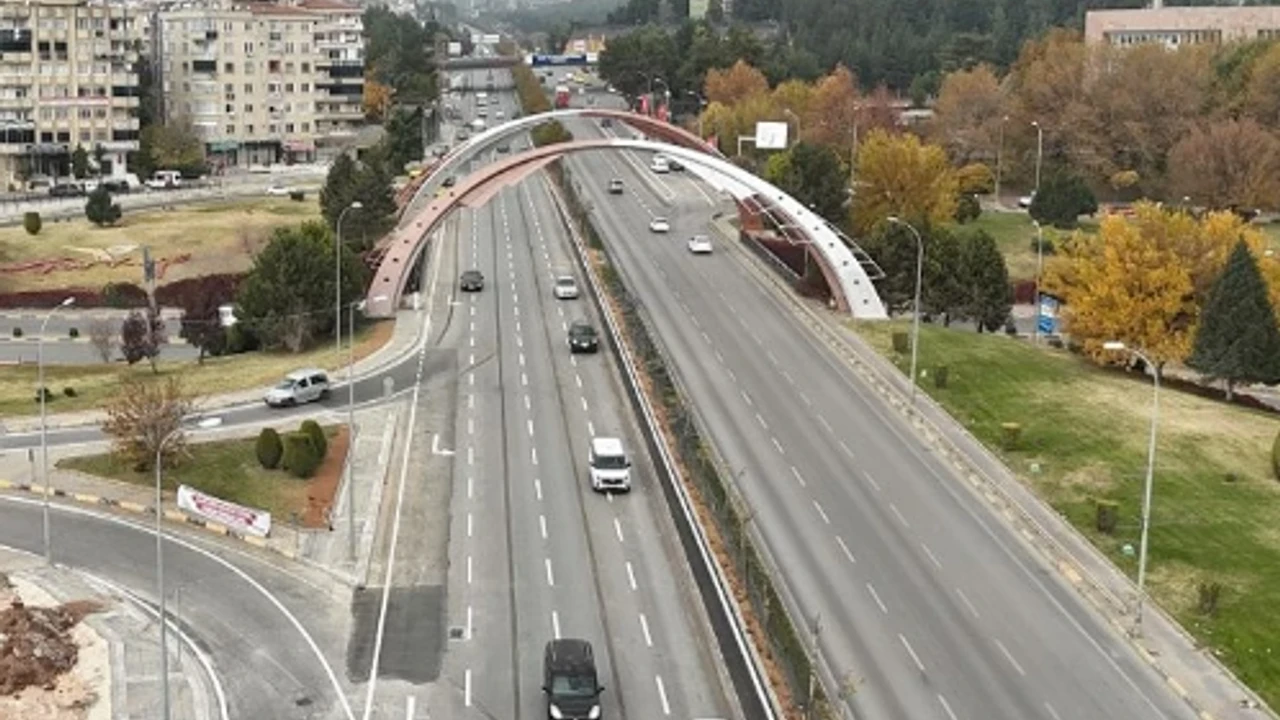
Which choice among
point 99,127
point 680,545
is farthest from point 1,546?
point 99,127

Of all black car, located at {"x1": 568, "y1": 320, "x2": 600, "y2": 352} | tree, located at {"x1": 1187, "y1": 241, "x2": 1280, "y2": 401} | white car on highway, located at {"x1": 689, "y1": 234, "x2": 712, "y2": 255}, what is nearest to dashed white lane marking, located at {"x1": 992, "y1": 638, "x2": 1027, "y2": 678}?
tree, located at {"x1": 1187, "y1": 241, "x2": 1280, "y2": 401}

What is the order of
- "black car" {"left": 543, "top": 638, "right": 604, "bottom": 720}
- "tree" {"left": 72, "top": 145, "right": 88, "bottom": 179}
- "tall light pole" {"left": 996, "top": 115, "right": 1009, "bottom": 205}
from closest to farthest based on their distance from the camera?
"black car" {"left": 543, "top": 638, "right": 604, "bottom": 720} < "tall light pole" {"left": 996, "top": 115, "right": 1009, "bottom": 205} < "tree" {"left": 72, "top": 145, "right": 88, "bottom": 179}

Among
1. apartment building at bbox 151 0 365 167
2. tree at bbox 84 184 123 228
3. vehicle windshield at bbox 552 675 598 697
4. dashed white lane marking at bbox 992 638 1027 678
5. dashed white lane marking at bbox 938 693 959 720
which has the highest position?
apartment building at bbox 151 0 365 167

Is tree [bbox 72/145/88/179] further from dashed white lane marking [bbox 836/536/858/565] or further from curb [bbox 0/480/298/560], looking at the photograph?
dashed white lane marking [bbox 836/536/858/565]

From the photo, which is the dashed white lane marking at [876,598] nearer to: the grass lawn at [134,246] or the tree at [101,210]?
the grass lawn at [134,246]

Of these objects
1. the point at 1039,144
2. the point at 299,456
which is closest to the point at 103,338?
the point at 299,456

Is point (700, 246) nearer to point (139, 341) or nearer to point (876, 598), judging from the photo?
point (139, 341)

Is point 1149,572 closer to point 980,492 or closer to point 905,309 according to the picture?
point 980,492
